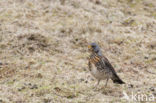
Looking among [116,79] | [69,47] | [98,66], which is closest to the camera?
[98,66]

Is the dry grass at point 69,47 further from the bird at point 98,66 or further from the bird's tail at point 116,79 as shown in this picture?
the bird at point 98,66

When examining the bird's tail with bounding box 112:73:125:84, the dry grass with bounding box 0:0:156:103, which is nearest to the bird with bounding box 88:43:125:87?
the bird's tail with bounding box 112:73:125:84

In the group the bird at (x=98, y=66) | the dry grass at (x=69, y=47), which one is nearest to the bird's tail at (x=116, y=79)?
the dry grass at (x=69, y=47)

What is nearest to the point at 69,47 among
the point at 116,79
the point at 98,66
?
the point at 116,79

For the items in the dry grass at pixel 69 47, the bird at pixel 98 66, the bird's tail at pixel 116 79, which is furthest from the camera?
the bird's tail at pixel 116 79

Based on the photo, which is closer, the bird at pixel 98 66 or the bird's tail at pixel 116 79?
the bird at pixel 98 66

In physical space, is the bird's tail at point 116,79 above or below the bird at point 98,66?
below

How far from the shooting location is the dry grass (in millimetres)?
7715

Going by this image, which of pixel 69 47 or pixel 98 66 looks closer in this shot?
pixel 98 66

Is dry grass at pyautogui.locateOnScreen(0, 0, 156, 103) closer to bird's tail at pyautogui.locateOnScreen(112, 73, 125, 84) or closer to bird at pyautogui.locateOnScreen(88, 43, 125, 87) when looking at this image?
bird's tail at pyautogui.locateOnScreen(112, 73, 125, 84)

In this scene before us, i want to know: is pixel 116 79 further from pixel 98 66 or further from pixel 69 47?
pixel 69 47

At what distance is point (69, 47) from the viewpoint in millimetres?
11281

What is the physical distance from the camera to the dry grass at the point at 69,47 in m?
7.71

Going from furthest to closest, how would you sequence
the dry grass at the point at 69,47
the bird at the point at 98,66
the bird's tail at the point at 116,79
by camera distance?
the bird's tail at the point at 116,79, the dry grass at the point at 69,47, the bird at the point at 98,66
